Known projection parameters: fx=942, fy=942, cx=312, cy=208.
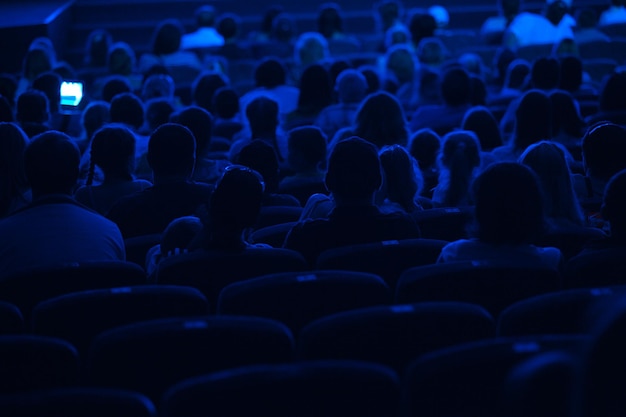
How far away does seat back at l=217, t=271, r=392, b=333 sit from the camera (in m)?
3.14

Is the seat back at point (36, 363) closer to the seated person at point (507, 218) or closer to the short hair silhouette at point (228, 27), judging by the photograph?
the seated person at point (507, 218)

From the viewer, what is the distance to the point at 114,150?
514cm

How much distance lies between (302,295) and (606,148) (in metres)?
2.32

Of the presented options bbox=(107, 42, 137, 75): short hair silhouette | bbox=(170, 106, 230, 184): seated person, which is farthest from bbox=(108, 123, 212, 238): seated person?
bbox=(107, 42, 137, 75): short hair silhouette

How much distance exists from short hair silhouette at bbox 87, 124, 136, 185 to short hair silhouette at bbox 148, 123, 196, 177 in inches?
11.7

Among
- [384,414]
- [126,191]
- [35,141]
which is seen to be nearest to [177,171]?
[126,191]

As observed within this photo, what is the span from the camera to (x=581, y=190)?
527 cm

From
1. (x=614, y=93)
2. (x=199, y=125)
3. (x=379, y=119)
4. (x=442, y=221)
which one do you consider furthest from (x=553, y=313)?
(x=614, y=93)

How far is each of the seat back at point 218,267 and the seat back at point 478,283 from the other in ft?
1.94

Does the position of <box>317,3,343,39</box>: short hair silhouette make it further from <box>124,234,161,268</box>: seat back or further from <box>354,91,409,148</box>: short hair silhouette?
<box>124,234,161,268</box>: seat back

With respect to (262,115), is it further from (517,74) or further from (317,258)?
(517,74)

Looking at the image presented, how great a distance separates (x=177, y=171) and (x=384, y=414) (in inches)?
114

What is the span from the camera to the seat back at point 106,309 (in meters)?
3.02

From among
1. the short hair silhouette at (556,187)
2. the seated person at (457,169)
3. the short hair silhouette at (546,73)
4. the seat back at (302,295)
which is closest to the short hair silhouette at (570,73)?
the short hair silhouette at (546,73)
